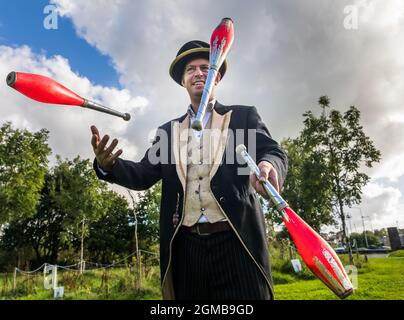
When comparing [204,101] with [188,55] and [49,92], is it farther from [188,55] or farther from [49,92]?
[49,92]

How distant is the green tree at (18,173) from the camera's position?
18.3 meters

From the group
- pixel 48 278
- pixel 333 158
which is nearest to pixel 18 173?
pixel 48 278

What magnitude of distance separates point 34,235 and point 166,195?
135ft

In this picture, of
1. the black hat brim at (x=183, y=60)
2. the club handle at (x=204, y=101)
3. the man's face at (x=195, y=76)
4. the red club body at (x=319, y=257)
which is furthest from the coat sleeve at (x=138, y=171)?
the red club body at (x=319, y=257)

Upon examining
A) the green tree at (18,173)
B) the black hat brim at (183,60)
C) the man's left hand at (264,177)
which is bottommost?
the man's left hand at (264,177)

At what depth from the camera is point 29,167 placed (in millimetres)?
19281

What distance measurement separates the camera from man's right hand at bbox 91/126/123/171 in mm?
2128

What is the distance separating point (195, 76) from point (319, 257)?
158cm

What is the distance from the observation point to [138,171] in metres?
2.46

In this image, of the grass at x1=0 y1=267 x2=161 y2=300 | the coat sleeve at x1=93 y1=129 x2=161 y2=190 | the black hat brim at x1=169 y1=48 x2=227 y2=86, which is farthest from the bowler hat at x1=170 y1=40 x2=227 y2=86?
the grass at x1=0 y1=267 x2=161 y2=300

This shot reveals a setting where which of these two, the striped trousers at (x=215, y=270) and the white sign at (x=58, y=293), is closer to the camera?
the striped trousers at (x=215, y=270)

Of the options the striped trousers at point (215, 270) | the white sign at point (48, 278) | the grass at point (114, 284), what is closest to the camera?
the striped trousers at point (215, 270)

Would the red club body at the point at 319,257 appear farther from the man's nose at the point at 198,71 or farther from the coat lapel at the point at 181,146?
the man's nose at the point at 198,71

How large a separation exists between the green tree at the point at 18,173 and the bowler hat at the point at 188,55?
18049mm
